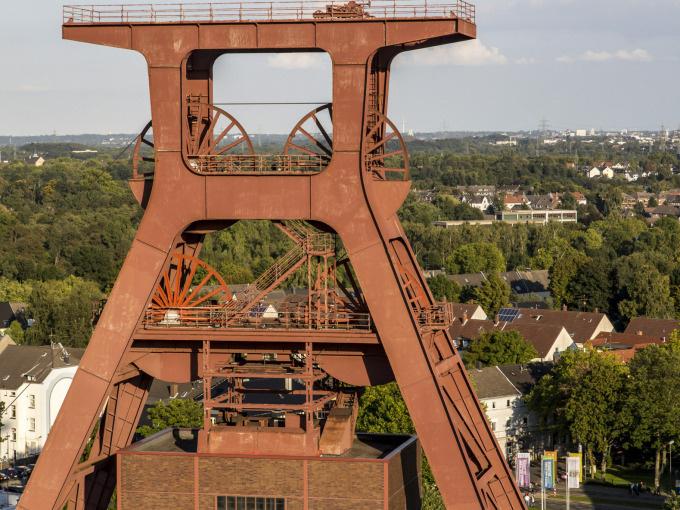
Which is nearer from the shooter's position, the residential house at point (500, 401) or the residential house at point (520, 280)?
the residential house at point (500, 401)

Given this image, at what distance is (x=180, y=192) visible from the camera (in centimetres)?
3962

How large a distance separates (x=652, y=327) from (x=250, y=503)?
93403mm

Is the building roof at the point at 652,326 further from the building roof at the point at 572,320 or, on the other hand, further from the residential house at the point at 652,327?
the building roof at the point at 572,320

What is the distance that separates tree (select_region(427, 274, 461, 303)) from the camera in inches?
5886

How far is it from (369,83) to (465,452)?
8.90 meters

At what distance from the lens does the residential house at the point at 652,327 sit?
126531 mm

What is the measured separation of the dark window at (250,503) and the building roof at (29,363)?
55.8 m

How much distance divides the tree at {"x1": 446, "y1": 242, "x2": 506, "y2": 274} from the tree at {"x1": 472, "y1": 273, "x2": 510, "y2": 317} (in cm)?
2404

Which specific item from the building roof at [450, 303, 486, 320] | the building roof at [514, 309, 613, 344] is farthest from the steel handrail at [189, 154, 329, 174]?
the building roof at [450, 303, 486, 320]

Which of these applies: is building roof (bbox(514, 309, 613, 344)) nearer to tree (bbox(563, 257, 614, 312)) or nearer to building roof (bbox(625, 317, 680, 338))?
building roof (bbox(625, 317, 680, 338))

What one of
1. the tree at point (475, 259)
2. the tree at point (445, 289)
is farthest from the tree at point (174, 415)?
the tree at point (475, 259)

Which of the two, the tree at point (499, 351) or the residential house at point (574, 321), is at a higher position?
the tree at point (499, 351)

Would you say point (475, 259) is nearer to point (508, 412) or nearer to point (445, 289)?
point (445, 289)

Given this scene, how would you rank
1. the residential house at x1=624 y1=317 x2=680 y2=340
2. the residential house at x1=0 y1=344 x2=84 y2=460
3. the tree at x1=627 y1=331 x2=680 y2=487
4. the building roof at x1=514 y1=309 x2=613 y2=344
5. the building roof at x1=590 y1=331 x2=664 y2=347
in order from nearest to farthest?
the tree at x1=627 y1=331 x2=680 y2=487, the residential house at x1=0 y1=344 x2=84 y2=460, the building roof at x1=590 y1=331 x2=664 y2=347, the residential house at x1=624 y1=317 x2=680 y2=340, the building roof at x1=514 y1=309 x2=613 y2=344
